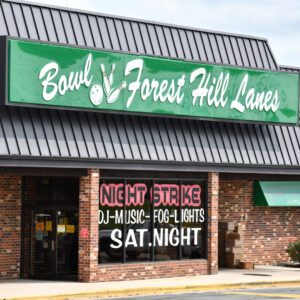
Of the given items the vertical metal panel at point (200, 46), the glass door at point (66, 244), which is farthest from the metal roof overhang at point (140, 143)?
the vertical metal panel at point (200, 46)

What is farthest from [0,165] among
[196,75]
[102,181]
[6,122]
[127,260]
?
[196,75]

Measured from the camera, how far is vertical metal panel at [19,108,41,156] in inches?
872

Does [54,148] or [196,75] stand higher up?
[196,75]

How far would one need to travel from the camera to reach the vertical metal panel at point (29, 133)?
22.1m

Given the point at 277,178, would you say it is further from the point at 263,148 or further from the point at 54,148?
the point at 54,148

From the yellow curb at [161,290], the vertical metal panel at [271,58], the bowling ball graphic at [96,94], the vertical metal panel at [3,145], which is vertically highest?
the vertical metal panel at [271,58]

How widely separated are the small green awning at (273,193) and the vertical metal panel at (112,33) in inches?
309

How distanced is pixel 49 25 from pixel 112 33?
2.24 meters

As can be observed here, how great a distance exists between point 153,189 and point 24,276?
15.2ft

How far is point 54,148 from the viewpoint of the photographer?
74.2 ft

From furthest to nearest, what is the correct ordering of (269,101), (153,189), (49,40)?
(269,101) < (153,189) < (49,40)

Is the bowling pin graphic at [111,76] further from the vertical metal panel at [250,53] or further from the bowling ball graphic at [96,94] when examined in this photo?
the vertical metal panel at [250,53]

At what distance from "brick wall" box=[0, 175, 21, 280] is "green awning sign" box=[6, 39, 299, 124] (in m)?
3.06

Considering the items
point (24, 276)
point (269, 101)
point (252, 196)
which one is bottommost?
point (24, 276)
